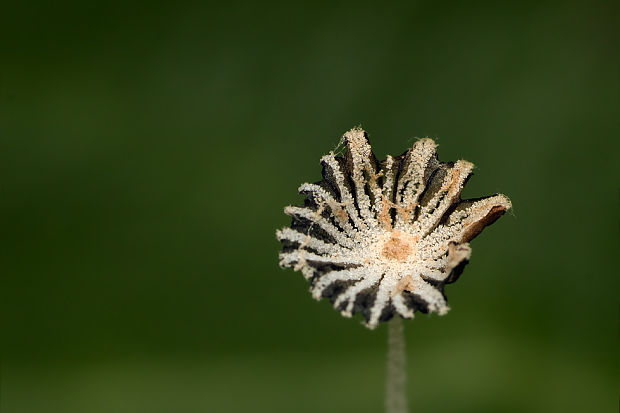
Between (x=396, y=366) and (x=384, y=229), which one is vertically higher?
(x=384, y=229)

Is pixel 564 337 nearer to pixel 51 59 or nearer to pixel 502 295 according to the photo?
pixel 502 295

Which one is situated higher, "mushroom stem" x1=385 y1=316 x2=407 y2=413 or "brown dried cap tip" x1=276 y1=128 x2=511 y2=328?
"brown dried cap tip" x1=276 y1=128 x2=511 y2=328

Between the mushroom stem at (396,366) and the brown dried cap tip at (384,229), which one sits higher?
the brown dried cap tip at (384,229)
